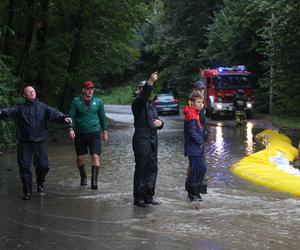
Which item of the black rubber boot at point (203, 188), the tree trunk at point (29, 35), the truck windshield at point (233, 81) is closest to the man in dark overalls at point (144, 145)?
the black rubber boot at point (203, 188)

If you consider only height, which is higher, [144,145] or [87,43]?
[87,43]

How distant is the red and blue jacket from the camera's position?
9.08 m

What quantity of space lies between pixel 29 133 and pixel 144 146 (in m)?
2.06

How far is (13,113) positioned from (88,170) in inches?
138

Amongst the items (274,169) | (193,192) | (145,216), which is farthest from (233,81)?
(145,216)

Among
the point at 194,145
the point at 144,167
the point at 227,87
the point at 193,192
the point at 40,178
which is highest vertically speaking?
→ the point at 227,87

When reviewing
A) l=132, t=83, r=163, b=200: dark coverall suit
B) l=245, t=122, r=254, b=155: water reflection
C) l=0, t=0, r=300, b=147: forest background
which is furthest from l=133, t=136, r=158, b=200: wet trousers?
l=245, t=122, r=254, b=155: water reflection

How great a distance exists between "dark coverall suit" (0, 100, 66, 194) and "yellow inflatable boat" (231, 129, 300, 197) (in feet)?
13.3

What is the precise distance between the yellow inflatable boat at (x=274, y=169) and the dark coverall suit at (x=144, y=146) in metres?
2.53

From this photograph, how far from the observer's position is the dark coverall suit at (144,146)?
8633mm

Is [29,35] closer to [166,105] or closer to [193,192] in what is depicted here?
[193,192]

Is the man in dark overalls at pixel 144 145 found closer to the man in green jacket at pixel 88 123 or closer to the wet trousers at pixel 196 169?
the wet trousers at pixel 196 169

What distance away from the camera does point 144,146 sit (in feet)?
28.3

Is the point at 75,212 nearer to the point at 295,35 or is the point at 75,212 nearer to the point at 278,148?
the point at 278,148
